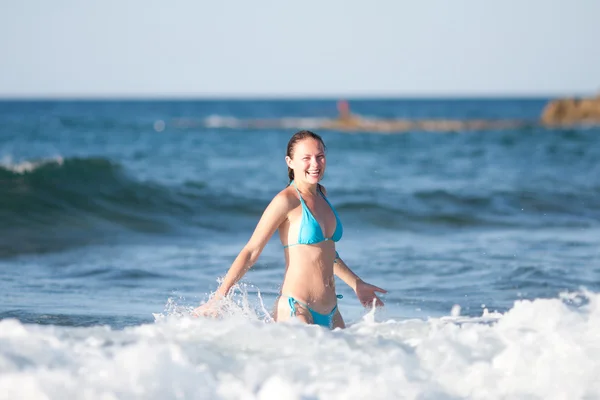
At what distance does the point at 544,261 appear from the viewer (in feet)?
31.4

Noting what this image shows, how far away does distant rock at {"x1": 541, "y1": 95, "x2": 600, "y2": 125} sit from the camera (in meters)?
59.1

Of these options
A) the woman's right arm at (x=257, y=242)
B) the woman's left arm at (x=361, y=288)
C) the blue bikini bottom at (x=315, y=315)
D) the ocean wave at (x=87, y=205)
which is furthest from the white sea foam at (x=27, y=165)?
the blue bikini bottom at (x=315, y=315)

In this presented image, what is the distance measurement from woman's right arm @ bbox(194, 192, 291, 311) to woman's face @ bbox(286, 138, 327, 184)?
8.0 inches

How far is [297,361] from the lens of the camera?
4363mm

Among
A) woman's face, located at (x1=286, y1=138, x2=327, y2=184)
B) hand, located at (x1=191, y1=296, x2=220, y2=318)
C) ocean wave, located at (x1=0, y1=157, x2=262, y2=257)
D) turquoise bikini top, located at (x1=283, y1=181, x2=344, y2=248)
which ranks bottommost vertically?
ocean wave, located at (x1=0, y1=157, x2=262, y2=257)

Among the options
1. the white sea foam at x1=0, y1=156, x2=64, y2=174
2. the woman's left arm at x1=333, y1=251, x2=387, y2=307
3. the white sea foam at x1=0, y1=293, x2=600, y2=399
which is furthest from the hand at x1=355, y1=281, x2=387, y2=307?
the white sea foam at x1=0, y1=156, x2=64, y2=174

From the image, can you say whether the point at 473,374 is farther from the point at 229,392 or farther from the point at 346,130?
the point at 346,130

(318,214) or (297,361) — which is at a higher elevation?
(318,214)

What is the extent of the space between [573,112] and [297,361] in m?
59.6

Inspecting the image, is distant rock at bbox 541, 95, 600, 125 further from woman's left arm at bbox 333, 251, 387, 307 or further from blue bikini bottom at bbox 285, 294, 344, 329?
blue bikini bottom at bbox 285, 294, 344, 329

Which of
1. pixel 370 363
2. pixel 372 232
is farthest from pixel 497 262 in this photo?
pixel 370 363

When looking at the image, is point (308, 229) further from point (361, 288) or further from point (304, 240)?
point (361, 288)

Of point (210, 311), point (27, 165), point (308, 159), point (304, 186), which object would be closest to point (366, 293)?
point (304, 186)

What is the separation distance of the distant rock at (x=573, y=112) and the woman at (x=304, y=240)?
2209 inches
